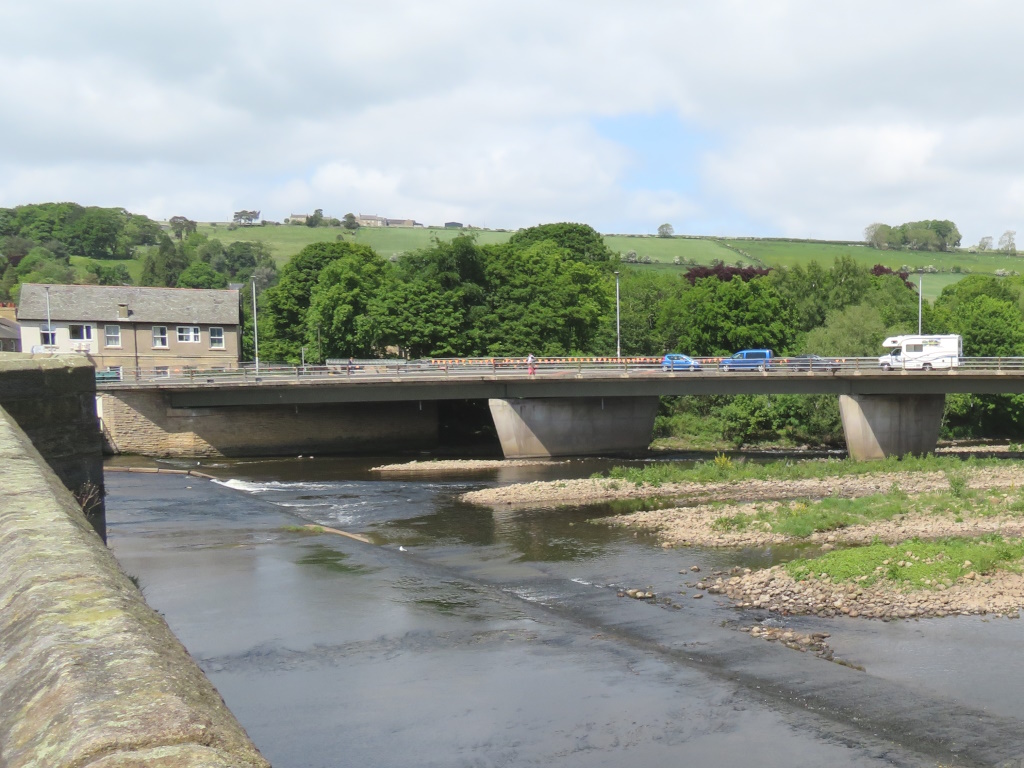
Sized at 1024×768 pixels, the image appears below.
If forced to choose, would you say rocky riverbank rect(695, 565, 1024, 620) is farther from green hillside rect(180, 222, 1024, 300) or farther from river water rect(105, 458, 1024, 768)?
green hillside rect(180, 222, 1024, 300)

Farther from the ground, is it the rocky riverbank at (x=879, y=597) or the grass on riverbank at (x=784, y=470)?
the rocky riverbank at (x=879, y=597)

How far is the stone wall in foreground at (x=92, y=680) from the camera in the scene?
3.64m

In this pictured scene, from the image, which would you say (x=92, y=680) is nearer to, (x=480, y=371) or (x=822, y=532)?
(x=822, y=532)

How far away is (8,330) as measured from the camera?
92.2 meters

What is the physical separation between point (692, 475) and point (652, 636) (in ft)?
85.7

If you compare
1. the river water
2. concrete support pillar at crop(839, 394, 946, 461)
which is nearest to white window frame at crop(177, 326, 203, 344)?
the river water

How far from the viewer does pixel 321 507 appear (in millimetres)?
41875

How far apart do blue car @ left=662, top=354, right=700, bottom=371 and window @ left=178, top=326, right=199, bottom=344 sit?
123 ft

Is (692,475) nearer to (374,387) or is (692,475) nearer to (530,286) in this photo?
(374,387)

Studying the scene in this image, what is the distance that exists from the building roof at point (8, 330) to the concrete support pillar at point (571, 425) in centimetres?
4946

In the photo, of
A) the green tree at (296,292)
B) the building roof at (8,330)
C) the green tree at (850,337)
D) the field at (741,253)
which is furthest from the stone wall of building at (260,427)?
the field at (741,253)

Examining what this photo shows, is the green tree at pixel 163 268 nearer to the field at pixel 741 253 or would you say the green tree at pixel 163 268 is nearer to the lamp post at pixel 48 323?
the field at pixel 741 253

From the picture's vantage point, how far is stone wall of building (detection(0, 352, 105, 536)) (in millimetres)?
14461

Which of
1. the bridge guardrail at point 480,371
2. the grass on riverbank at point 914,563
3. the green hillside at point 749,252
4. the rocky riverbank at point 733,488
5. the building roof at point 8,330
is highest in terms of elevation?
the green hillside at point 749,252
